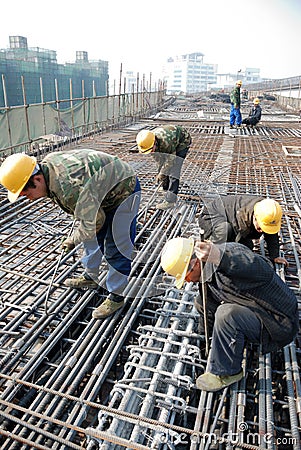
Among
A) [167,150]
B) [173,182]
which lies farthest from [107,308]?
[173,182]

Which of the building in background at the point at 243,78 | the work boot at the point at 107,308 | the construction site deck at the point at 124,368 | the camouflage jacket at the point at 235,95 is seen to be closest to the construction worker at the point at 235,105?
the camouflage jacket at the point at 235,95

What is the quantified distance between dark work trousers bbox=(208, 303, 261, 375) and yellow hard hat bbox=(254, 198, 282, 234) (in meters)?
0.84

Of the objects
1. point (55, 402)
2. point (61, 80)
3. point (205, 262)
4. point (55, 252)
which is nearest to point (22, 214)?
point (55, 252)

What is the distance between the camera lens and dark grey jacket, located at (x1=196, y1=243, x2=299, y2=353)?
194 cm

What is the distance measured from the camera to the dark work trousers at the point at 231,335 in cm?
201

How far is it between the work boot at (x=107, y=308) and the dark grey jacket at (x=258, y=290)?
91 centimetres

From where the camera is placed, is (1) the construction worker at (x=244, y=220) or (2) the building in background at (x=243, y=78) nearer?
(1) the construction worker at (x=244, y=220)

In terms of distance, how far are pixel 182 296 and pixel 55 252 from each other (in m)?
1.44

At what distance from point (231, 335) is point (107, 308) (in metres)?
1.07

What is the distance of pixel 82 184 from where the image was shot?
2.43m

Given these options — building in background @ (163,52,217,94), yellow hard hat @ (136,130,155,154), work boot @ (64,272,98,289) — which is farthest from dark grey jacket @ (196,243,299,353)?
building in background @ (163,52,217,94)

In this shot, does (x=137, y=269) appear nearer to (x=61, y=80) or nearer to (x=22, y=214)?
(x=22, y=214)

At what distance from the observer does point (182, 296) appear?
3.02m

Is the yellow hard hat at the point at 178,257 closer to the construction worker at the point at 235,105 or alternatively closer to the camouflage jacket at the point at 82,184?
the camouflage jacket at the point at 82,184
